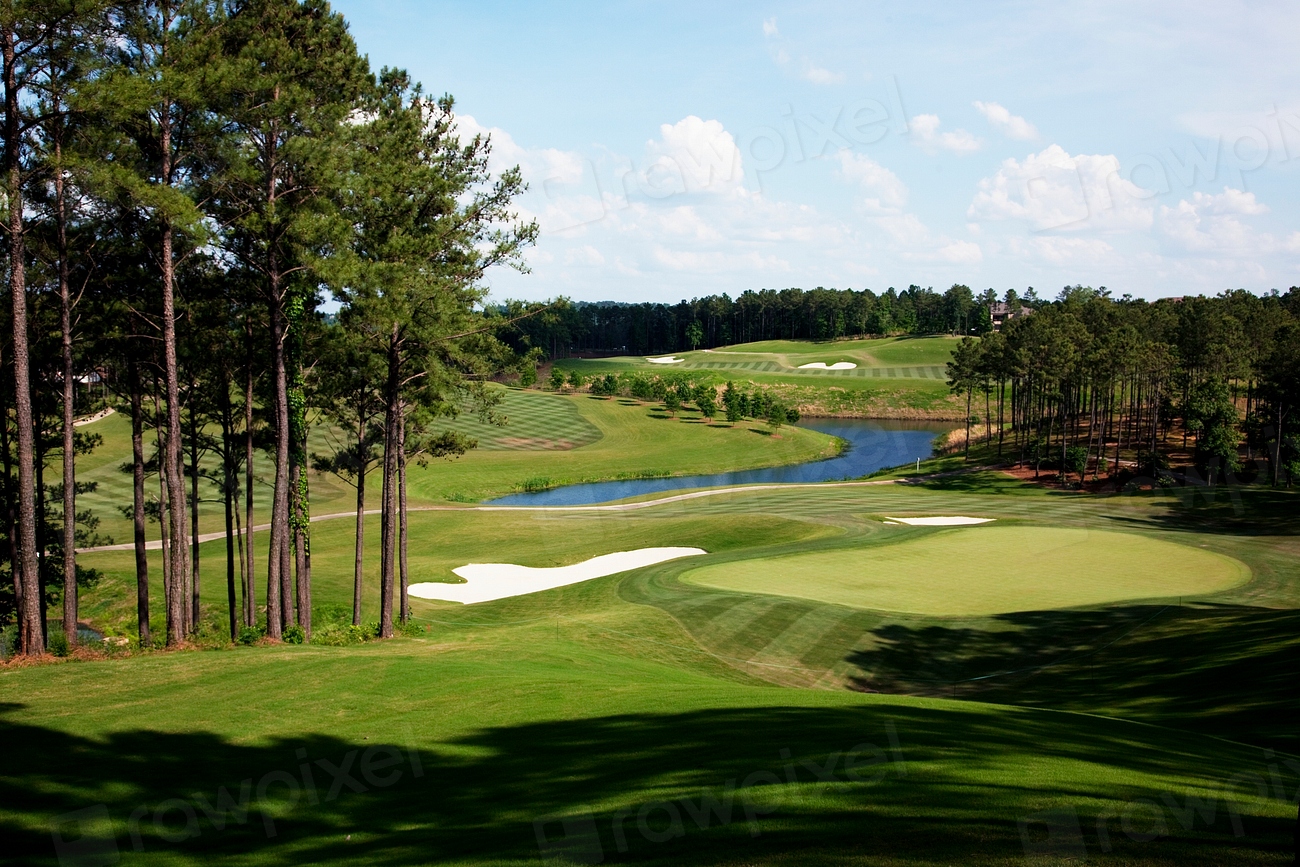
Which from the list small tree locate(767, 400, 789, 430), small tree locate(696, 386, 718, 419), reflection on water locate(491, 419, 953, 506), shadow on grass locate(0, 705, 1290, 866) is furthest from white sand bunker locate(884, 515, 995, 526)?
small tree locate(696, 386, 718, 419)

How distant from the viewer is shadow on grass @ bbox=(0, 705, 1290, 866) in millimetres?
7566

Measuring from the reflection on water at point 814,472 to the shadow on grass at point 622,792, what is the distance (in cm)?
5147

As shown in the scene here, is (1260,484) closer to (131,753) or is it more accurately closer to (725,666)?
(725,666)

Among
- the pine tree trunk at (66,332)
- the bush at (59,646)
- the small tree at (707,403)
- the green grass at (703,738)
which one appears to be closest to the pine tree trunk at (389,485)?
the green grass at (703,738)

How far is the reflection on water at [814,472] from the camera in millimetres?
69812

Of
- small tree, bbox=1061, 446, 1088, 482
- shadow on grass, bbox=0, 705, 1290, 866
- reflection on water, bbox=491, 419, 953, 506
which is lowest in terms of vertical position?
reflection on water, bbox=491, 419, 953, 506

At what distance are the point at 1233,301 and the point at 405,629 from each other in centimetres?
8990

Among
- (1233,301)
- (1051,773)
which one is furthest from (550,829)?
(1233,301)

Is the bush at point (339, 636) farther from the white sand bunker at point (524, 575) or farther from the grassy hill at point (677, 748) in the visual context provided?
the white sand bunker at point (524, 575)

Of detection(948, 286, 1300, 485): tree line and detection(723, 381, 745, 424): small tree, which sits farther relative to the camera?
detection(723, 381, 745, 424): small tree

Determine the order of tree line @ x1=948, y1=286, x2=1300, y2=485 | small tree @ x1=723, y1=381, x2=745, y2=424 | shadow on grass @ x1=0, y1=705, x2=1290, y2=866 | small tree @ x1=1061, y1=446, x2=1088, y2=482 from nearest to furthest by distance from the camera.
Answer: shadow on grass @ x1=0, y1=705, x2=1290, y2=866
tree line @ x1=948, y1=286, x2=1300, y2=485
small tree @ x1=1061, y1=446, x2=1088, y2=482
small tree @ x1=723, y1=381, x2=745, y2=424

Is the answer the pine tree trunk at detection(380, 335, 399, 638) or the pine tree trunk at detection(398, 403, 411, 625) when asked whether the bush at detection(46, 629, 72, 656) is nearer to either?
the pine tree trunk at detection(380, 335, 399, 638)

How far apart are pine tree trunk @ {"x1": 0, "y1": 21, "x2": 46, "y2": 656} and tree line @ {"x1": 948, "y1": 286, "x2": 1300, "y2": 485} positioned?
6043 cm

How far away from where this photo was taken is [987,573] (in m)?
30.3
